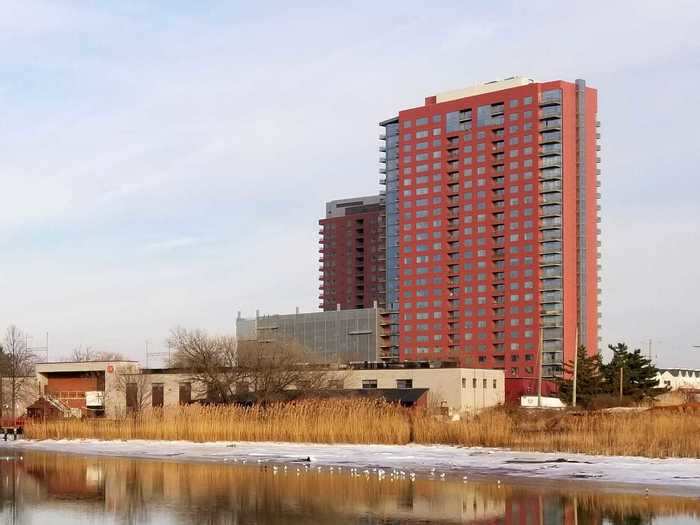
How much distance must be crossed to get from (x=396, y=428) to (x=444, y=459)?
7743 millimetres

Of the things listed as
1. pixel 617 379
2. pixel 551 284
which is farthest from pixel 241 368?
pixel 551 284

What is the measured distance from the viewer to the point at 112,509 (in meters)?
25.9

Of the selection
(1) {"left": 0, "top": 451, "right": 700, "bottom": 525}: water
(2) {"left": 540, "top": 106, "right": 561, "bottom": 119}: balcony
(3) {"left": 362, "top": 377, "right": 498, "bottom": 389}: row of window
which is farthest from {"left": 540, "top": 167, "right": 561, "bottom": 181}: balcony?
(1) {"left": 0, "top": 451, "right": 700, "bottom": 525}: water

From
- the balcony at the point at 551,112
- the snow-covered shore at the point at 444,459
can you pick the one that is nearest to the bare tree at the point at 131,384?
the snow-covered shore at the point at 444,459

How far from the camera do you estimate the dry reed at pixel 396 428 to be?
127 ft

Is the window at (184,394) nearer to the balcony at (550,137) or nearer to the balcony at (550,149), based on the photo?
the balcony at (550,149)

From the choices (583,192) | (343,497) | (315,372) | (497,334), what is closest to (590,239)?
(583,192)

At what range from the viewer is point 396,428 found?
46344 mm

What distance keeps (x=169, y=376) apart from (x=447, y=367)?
1257 inches

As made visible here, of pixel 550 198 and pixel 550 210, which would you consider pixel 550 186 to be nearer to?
pixel 550 198

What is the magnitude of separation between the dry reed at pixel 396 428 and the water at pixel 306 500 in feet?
29.4

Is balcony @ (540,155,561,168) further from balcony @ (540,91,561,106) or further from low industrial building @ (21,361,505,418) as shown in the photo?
low industrial building @ (21,361,505,418)

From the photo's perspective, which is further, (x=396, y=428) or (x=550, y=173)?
(x=550, y=173)

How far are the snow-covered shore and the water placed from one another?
2.12m
